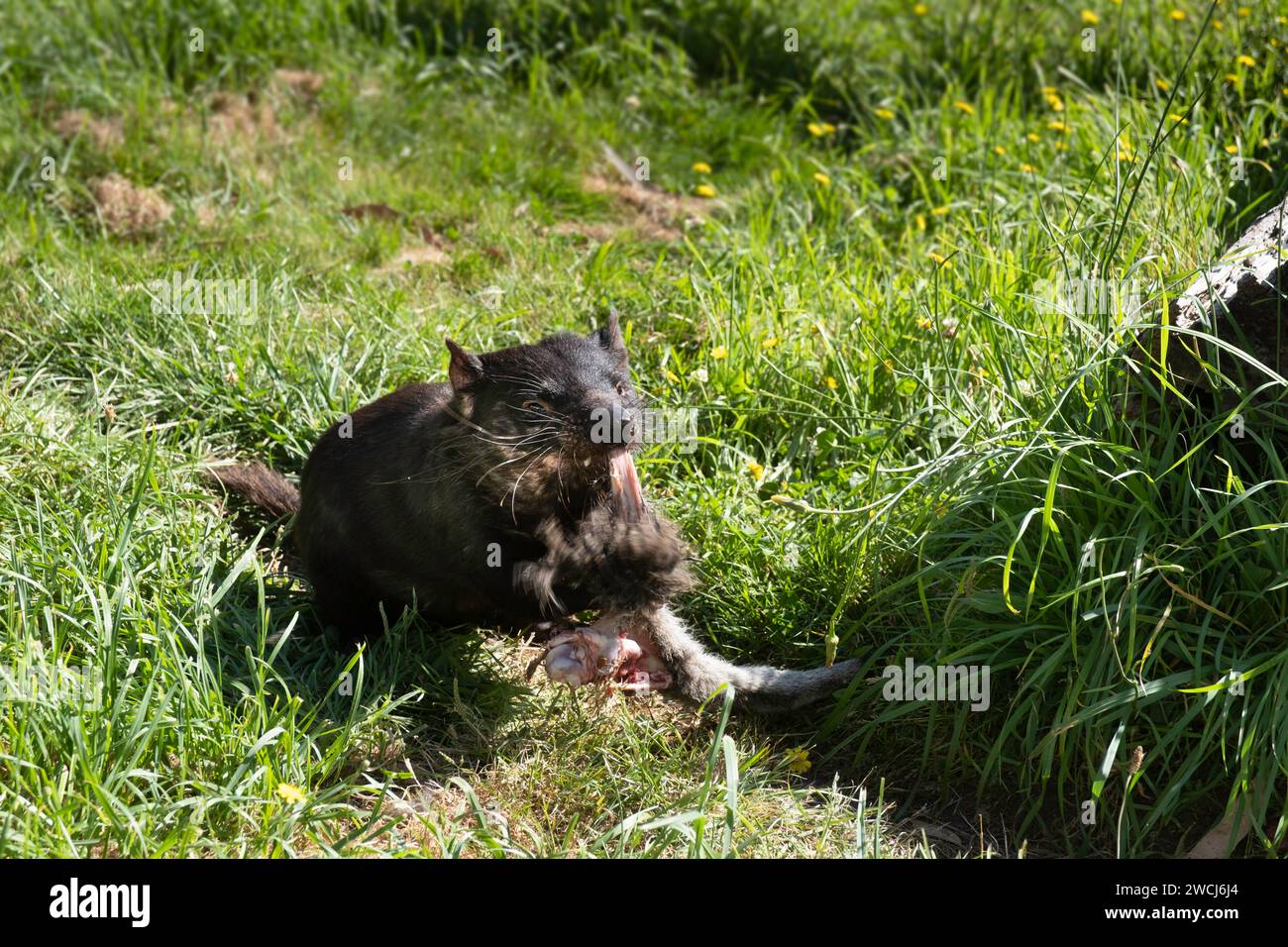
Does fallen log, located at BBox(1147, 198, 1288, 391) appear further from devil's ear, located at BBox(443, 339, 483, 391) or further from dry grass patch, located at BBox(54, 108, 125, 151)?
dry grass patch, located at BBox(54, 108, 125, 151)

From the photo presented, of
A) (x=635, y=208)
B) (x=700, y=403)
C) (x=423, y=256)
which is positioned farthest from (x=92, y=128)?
(x=700, y=403)

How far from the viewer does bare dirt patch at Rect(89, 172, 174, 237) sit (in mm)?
6512

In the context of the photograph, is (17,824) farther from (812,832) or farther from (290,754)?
(812,832)

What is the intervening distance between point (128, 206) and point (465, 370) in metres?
3.29

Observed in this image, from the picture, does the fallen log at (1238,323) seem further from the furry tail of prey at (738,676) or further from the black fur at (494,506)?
the black fur at (494,506)

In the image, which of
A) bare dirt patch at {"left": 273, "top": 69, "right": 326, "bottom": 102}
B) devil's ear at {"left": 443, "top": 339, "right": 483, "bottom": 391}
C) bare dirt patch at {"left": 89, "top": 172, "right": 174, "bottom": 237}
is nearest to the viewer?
devil's ear at {"left": 443, "top": 339, "right": 483, "bottom": 391}

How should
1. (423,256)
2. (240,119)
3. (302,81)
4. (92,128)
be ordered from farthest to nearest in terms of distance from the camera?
(302,81) → (240,119) → (92,128) → (423,256)

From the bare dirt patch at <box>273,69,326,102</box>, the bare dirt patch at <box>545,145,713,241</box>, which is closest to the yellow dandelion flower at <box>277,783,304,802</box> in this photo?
the bare dirt patch at <box>545,145,713,241</box>

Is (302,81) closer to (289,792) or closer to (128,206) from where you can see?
(128,206)

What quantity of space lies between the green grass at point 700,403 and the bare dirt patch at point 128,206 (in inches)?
2.9

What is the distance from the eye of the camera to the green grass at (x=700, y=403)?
3.74 meters

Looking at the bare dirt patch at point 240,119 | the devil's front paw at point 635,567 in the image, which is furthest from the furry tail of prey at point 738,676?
the bare dirt patch at point 240,119

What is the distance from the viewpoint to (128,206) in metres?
6.60

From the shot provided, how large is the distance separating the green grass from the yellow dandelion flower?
33mm
